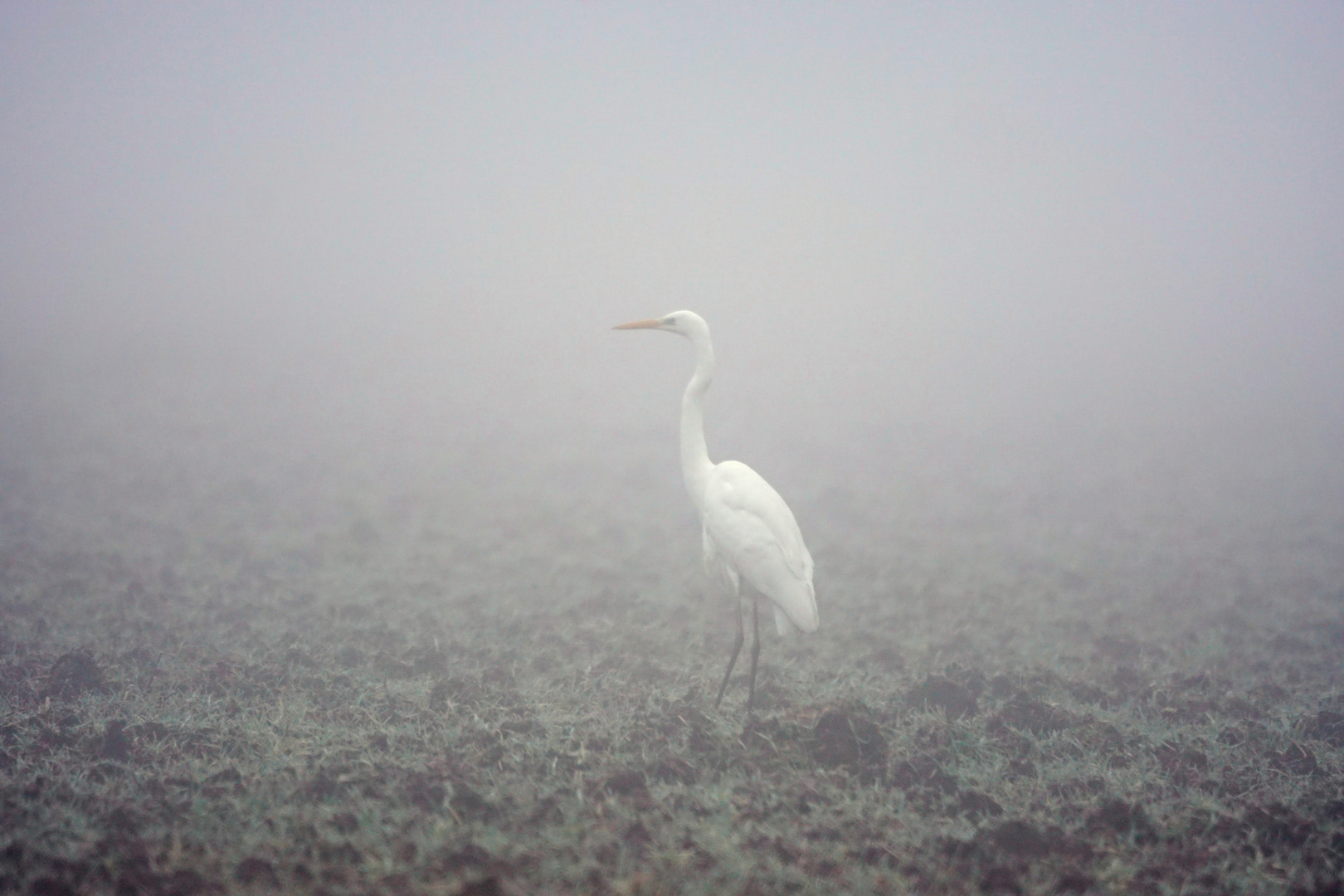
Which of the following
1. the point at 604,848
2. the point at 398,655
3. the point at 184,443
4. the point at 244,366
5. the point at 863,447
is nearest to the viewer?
the point at 604,848

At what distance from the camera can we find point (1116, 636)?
18.4 feet

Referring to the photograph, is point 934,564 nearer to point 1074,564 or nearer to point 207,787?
point 1074,564

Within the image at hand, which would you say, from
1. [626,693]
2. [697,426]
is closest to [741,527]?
[697,426]

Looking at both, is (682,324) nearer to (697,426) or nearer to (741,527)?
(697,426)

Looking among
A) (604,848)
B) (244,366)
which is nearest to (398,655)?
(604,848)

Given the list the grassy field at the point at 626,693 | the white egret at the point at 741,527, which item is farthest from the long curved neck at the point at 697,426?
the grassy field at the point at 626,693

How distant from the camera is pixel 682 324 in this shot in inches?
172

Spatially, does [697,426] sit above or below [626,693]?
above

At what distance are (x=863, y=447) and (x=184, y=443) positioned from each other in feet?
31.4

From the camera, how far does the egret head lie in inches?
167

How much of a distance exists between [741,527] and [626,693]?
122 centimetres

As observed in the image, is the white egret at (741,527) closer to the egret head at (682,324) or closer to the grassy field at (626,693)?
the egret head at (682,324)

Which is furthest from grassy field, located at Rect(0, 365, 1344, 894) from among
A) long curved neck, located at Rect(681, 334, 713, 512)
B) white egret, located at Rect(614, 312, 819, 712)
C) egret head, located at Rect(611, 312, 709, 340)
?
egret head, located at Rect(611, 312, 709, 340)

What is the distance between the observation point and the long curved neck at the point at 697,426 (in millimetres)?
4191
